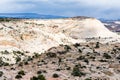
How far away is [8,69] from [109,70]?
10.9m

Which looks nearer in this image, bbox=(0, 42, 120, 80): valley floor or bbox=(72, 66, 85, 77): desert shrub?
bbox=(0, 42, 120, 80): valley floor

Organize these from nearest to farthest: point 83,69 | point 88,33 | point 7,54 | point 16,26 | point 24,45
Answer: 1. point 83,69
2. point 7,54
3. point 24,45
4. point 16,26
5. point 88,33

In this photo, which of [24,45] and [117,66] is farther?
[24,45]

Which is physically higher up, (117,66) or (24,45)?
(117,66)

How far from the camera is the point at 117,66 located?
134 ft

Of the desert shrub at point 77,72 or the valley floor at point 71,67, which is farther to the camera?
the desert shrub at point 77,72

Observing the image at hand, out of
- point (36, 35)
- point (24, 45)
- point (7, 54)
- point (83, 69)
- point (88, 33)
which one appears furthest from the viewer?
point (88, 33)

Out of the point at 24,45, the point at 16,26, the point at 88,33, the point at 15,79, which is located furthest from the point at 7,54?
the point at 88,33

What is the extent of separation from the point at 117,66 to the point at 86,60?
3.94m

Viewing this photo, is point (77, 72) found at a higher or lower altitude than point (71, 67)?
higher

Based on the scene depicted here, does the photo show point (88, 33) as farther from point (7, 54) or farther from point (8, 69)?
point (8, 69)

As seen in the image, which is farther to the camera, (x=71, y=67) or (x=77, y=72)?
(x=71, y=67)

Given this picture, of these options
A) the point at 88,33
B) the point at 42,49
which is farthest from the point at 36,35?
the point at 88,33

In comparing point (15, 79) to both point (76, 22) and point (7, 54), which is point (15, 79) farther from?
point (76, 22)
